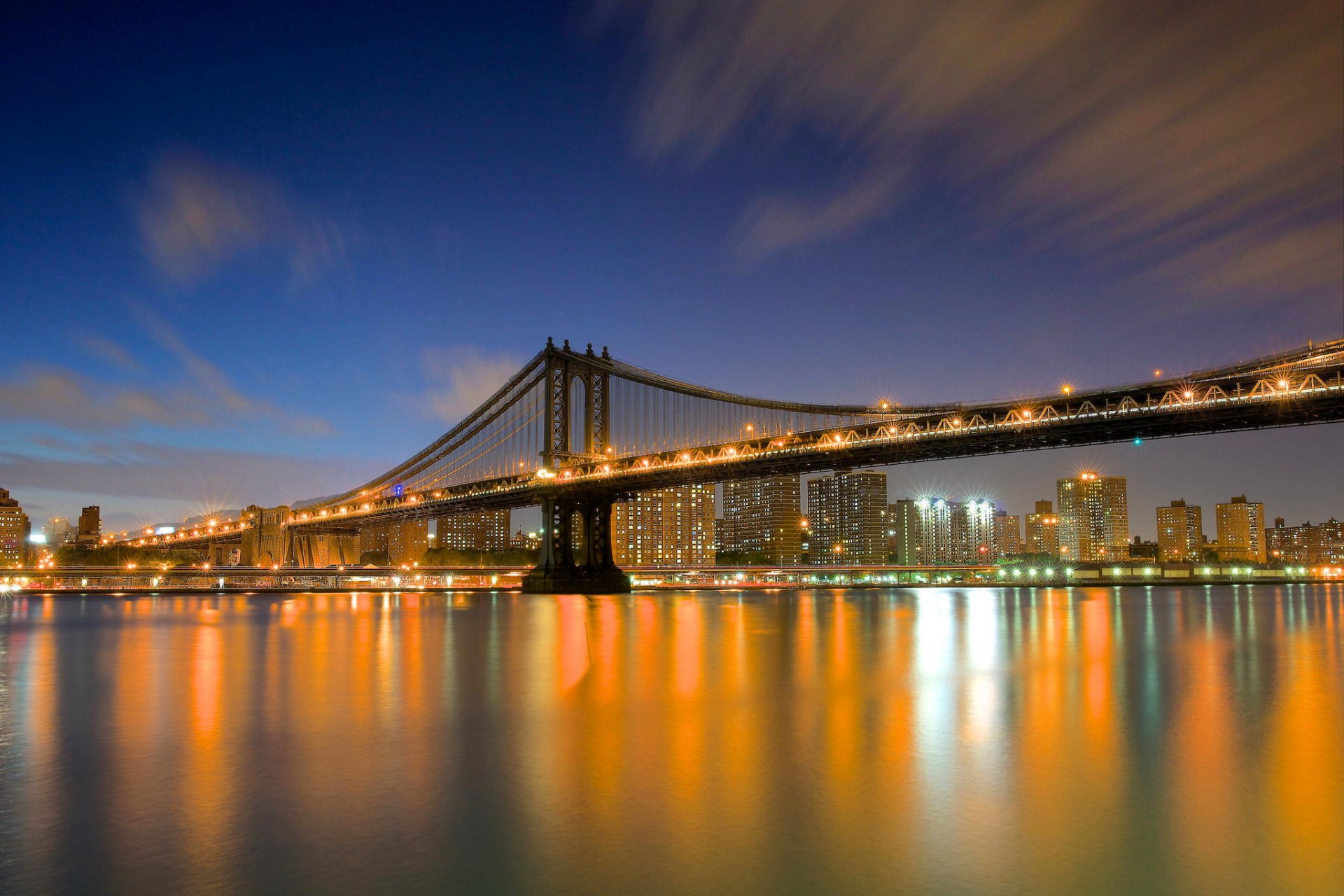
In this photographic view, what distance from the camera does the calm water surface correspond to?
22.6 feet

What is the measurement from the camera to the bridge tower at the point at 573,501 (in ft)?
234

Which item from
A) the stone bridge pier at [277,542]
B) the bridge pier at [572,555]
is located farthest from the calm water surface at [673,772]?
the stone bridge pier at [277,542]

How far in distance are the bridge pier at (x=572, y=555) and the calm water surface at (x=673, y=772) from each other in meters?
46.5

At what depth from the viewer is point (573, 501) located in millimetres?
72438

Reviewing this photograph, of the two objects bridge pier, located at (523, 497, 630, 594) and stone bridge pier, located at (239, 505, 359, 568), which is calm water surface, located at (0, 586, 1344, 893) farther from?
stone bridge pier, located at (239, 505, 359, 568)

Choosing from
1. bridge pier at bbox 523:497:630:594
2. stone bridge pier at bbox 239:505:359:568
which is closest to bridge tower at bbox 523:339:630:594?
bridge pier at bbox 523:497:630:594

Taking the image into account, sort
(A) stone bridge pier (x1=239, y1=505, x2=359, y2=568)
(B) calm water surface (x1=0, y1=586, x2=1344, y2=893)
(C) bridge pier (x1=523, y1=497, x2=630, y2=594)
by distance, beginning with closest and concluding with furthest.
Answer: (B) calm water surface (x1=0, y1=586, x2=1344, y2=893) < (C) bridge pier (x1=523, y1=497, x2=630, y2=594) < (A) stone bridge pier (x1=239, y1=505, x2=359, y2=568)

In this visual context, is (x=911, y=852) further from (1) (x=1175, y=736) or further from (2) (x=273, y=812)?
(1) (x=1175, y=736)

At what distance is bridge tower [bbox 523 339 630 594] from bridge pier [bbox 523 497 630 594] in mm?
54

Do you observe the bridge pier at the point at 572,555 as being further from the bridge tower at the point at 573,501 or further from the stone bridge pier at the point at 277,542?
the stone bridge pier at the point at 277,542

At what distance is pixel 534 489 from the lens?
70250mm

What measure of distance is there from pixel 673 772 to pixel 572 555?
63.7 meters

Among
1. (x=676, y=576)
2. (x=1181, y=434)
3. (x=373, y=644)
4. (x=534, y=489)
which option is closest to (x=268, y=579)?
(x=534, y=489)

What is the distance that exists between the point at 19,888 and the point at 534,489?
210 ft
